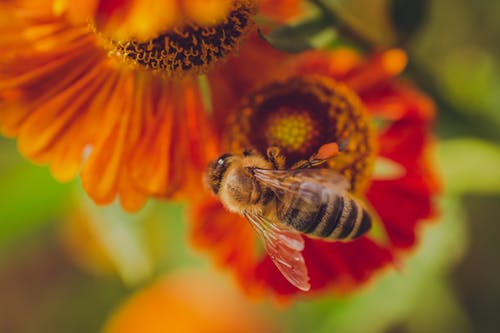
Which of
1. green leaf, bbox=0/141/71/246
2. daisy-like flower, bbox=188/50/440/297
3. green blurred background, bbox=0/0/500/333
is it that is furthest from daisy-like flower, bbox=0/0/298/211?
green leaf, bbox=0/141/71/246

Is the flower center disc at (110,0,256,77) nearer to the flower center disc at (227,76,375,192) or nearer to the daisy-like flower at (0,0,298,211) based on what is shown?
the daisy-like flower at (0,0,298,211)

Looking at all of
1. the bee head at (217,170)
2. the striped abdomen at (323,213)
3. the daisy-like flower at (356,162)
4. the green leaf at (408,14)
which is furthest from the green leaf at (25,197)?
the green leaf at (408,14)

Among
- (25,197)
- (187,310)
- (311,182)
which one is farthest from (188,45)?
(187,310)

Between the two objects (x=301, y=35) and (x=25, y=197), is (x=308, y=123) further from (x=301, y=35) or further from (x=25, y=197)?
(x=25, y=197)

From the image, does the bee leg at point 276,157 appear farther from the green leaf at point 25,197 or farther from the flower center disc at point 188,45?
the green leaf at point 25,197

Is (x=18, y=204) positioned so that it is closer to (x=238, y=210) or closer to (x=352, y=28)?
(x=238, y=210)
